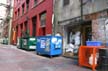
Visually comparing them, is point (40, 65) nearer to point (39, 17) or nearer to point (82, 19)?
point (82, 19)

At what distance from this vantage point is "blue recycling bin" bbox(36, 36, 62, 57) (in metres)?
14.2

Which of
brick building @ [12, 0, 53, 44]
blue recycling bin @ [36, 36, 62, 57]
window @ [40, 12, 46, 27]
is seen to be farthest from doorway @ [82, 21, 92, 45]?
window @ [40, 12, 46, 27]

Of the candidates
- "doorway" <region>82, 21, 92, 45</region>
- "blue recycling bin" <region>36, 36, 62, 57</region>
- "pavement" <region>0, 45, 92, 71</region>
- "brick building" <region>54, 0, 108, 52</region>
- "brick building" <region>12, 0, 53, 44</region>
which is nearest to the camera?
"pavement" <region>0, 45, 92, 71</region>

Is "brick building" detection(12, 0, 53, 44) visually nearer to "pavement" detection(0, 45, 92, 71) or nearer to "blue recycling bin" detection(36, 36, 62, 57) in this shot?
"blue recycling bin" detection(36, 36, 62, 57)

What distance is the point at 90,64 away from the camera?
9852 millimetres

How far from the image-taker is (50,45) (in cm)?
1421

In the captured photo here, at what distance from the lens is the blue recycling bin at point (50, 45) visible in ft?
46.7

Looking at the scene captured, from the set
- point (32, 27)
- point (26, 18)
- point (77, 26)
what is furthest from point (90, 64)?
point (26, 18)

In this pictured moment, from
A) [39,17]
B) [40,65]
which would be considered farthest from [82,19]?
[39,17]

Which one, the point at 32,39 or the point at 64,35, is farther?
the point at 32,39

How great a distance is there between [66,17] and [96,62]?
651 centimetres

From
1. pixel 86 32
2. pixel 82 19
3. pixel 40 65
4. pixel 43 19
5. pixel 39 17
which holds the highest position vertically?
pixel 39 17

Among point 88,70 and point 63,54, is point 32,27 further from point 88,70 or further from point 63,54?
point 88,70

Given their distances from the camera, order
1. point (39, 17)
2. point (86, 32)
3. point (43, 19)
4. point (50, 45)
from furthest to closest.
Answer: point (39, 17) < point (43, 19) < point (50, 45) < point (86, 32)
